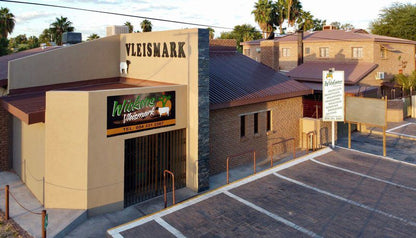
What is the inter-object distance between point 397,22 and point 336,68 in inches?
977

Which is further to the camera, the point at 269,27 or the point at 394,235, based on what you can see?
the point at 269,27

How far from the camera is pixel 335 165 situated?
587 inches

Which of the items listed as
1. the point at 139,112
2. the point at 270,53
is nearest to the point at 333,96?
the point at 270,53

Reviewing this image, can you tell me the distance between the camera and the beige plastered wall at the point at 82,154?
11.0 meters

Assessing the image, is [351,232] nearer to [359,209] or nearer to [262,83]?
[359,209]

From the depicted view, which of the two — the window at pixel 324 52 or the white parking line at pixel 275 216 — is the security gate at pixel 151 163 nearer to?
the white parking line at pixel 275 216

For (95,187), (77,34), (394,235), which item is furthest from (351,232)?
(77,34)

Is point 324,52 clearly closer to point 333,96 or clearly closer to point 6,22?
point 333,96

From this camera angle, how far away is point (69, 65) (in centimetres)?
1583

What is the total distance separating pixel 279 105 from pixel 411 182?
7278 millimetres

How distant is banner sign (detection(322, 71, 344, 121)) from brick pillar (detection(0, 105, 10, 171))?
14921 millimetres

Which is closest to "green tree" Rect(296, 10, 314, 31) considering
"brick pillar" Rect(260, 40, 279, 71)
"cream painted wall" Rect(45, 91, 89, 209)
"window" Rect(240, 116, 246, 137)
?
"brick pillar" Rect(260, 40, 279, 71)

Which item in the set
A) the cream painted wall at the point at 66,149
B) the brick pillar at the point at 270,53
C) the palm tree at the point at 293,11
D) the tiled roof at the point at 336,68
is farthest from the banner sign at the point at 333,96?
the palm tree at the point at 293,11

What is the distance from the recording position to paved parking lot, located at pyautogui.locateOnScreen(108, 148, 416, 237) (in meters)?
9.62
